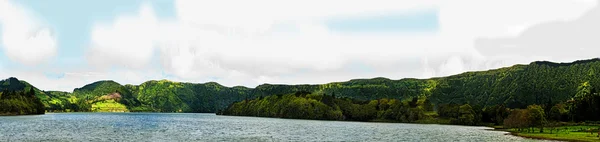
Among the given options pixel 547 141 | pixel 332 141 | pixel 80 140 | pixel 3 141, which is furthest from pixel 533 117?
pixel 3 141

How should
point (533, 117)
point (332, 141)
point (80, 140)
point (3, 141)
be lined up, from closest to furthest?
point (3, 141) < point (80, 140) < point (332, 141) < point (533, 117)

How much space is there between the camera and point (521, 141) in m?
140

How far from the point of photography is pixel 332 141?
135750mm

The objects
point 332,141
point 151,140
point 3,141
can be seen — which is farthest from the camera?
point 332,141

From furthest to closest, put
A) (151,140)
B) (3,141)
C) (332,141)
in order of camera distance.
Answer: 1. (332,141)
2. (151,140)
3. (3,141)

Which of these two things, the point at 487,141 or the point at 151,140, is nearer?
the point at 151,140

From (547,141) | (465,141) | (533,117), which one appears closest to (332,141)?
(465,141)

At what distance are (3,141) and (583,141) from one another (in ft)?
447

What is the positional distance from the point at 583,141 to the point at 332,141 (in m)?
63.5

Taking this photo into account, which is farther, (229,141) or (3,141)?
(229,141)

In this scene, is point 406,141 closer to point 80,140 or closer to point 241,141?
point 241,141

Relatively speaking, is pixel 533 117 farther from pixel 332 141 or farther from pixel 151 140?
pixel 151 140

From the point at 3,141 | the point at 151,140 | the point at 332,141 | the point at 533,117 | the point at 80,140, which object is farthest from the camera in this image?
the point at 533,117

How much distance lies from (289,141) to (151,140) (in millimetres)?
34703
